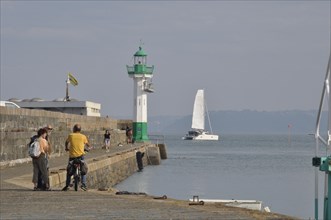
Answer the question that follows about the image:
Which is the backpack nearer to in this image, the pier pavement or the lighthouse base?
the pier pavement

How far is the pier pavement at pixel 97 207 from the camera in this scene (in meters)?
12.8

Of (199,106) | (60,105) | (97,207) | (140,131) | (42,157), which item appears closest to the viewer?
(97,207)

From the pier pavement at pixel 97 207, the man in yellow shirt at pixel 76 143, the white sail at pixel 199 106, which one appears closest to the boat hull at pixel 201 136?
the white sail at pixel 199 106

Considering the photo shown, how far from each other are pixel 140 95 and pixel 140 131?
3.36 meters

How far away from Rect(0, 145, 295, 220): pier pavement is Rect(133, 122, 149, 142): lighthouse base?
53.4 meters

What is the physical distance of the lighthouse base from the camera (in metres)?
71.6

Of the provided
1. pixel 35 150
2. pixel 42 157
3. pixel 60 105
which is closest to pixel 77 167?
pixel 42 157

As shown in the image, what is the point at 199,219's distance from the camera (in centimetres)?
1231

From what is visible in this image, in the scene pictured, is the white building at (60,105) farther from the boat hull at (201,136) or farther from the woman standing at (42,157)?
the boat hull at (201,136)

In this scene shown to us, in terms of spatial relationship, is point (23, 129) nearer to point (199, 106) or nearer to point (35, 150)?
point (35, 150)

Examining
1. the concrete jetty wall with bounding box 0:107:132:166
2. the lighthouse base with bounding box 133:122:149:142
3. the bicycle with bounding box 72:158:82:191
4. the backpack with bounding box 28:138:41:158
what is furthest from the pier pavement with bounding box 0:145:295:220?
the lighthouse base with bounding box 133:122:149:142

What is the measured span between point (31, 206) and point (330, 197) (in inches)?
210

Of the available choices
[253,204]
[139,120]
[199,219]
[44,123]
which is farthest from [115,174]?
[139,120]

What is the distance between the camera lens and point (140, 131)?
237 feet
